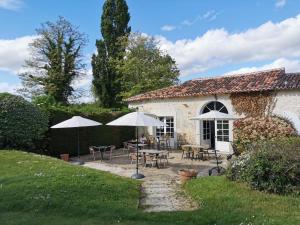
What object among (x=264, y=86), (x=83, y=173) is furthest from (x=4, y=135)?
(x=264, y=86)

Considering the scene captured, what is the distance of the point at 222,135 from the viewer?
75.6 ft

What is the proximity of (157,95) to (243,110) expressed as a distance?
6.77m

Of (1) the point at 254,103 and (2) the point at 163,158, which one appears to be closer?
(2) the point at 163,158

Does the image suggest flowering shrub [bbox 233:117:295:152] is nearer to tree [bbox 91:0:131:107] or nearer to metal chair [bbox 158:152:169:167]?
metal chair [bbox 158:152:169:167]

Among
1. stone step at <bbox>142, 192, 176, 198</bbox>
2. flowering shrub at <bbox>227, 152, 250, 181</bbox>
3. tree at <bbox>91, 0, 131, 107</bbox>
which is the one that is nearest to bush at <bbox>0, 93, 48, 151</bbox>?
stone step at <bbox>142, 192, 176, 198</bbox>

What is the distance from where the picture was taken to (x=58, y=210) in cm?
881

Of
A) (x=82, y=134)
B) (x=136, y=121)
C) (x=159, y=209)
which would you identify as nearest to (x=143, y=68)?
(x=82, y=134)

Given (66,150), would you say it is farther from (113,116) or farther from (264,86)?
(264,86)

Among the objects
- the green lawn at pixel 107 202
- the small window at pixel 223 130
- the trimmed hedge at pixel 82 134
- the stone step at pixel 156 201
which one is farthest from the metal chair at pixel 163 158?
the stone step at pixel 156 201

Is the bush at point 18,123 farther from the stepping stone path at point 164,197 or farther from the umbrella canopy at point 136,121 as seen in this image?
the stepping stone path at point 164,197

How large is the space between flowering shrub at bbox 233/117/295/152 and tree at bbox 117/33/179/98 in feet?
67.3

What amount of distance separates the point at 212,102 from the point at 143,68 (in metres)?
18.4

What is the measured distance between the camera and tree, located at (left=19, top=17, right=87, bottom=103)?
40.5 metres

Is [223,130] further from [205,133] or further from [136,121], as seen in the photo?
[136,121]
